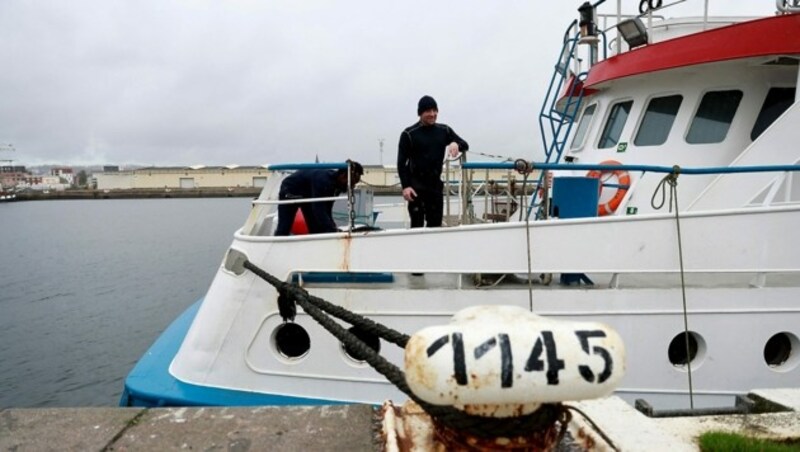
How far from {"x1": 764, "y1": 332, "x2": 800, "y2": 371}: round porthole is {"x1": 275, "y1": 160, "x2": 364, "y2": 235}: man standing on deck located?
3.85m

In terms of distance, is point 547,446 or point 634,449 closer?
point 547,446

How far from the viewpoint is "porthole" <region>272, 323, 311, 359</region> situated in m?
4.56

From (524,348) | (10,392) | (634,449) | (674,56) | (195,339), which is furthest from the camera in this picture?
(10,392)

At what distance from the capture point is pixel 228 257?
454 cm

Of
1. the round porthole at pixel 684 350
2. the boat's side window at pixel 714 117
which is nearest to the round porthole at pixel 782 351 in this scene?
the round porthole at pixel 684 350

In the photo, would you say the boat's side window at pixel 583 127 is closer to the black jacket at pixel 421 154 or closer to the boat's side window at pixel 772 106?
the boat's side window at pixel 772 106

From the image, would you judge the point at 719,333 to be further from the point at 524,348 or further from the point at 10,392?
the point at 10,392

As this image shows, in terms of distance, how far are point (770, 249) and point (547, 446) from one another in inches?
145

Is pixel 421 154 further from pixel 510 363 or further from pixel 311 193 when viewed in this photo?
pixel 510 363

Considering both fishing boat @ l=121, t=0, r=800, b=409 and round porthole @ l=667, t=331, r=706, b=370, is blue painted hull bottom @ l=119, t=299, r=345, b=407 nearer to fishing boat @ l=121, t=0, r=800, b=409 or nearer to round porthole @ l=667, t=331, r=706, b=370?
fishing boat @ l=121, t=0, r=800, b=409

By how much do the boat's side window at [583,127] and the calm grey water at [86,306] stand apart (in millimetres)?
8421

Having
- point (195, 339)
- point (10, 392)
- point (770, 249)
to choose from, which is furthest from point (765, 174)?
point (10, 392)

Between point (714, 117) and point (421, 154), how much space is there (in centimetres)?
353

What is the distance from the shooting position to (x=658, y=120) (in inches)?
249
